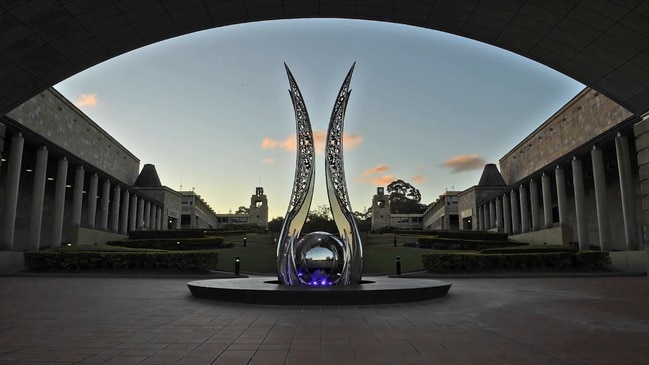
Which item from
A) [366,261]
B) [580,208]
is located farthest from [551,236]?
[366,261]

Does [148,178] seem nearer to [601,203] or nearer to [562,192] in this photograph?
[562,192]

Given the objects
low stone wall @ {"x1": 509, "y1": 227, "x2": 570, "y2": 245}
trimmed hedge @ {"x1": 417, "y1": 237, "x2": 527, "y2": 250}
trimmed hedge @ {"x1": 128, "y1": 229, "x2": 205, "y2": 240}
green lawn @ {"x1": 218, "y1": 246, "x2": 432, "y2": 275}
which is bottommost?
green lawn @ {"x1": 218, "y1": 246, "x2": 432, "y2": 275}

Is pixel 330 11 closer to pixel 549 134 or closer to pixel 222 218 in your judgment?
pixel 549 134

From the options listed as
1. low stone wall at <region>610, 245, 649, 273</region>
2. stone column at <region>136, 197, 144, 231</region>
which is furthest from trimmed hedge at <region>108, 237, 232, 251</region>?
low stone wall at <region>610, 245, 649, 273</region>

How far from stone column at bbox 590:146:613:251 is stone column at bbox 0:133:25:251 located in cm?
3362

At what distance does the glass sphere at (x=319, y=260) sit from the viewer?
40.8 feet

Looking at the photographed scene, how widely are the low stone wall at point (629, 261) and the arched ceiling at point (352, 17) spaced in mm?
14024

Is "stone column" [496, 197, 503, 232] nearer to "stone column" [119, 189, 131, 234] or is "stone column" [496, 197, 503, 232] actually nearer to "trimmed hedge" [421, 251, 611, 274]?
"trimmed hedge" [421, 251, 611, 274]

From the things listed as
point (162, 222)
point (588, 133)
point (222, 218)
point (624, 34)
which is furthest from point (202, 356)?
point (222, 218)

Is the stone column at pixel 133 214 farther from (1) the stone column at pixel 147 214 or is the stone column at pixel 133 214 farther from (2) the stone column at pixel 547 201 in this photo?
(2) the stone column at pixel 547 201

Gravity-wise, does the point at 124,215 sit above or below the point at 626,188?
above

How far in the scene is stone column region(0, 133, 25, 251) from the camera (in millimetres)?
24516

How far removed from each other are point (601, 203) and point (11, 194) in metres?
34.2

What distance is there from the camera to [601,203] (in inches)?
1089
